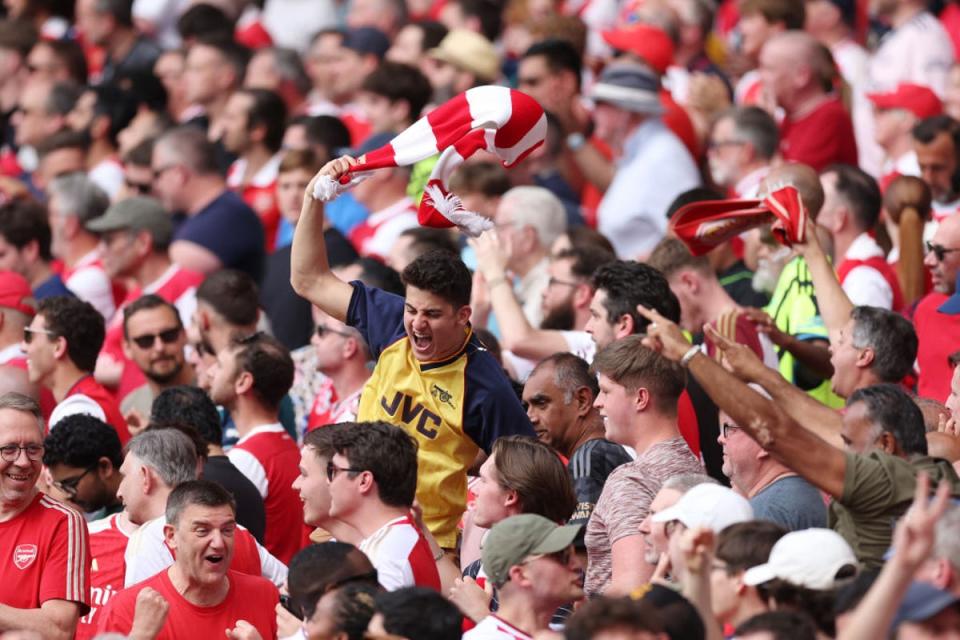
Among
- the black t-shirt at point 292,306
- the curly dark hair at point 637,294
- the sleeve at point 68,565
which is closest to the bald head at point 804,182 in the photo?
the curly dark hair at point 637,294

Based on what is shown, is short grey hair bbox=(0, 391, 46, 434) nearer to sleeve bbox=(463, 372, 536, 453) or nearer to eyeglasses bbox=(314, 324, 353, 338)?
sleeve bbox=(463, 372, 536, 453)

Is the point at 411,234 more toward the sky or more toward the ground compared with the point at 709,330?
more toward the ground

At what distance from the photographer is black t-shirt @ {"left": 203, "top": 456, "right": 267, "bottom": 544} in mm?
7988

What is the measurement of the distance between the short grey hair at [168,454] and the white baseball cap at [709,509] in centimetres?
239

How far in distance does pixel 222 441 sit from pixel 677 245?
244 cm

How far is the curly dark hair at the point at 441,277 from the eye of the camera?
7363 mm

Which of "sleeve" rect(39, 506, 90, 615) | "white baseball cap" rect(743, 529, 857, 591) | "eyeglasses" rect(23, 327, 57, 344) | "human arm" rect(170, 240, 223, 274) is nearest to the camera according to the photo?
"white baseball cap" rect(743, 529, 857, 591)

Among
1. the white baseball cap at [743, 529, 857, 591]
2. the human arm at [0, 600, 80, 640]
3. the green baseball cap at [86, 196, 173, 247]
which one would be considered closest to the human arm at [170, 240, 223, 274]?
the green baseball cap at [86, 196, 173, 247]

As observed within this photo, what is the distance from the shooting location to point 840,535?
6168mm

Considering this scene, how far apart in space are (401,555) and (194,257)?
5363 mm

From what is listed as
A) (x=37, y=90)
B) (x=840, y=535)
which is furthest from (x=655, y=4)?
(x=840, y=535)

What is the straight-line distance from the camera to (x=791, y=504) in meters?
6.77

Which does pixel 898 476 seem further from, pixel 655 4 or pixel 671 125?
pixel 655 4

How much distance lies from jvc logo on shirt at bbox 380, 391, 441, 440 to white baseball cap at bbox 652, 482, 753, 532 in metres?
1.55
